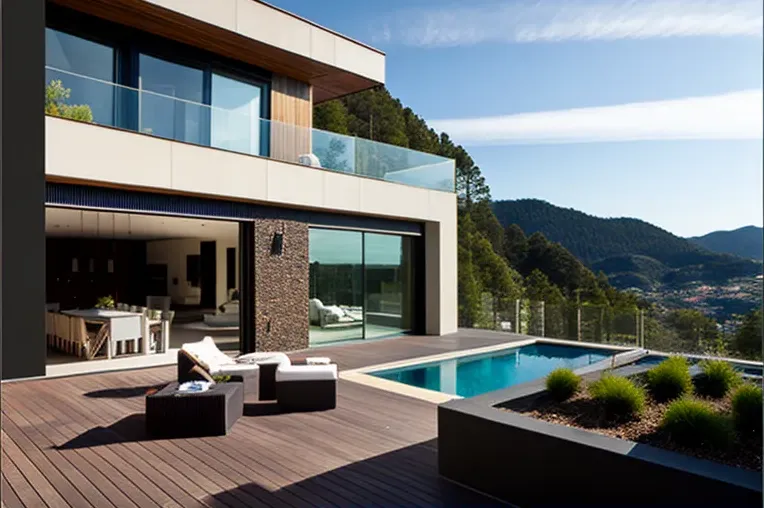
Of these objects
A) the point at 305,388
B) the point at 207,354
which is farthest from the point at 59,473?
the point at 207,354

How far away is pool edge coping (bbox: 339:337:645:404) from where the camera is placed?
765 cm

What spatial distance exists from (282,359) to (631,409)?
4.49 m

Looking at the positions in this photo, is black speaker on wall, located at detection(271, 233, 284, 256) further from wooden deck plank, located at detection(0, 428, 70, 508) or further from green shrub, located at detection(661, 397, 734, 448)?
green shrub, located at detection(661, 397, 734, 448)

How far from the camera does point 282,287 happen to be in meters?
11.4

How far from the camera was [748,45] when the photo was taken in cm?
200

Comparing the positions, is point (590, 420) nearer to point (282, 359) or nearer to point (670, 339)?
point (282, 359)

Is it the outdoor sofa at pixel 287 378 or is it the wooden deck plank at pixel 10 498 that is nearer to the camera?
the wooden deck plank at pixel 10 498

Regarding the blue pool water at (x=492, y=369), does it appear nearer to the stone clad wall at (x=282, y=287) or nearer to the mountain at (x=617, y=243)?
the stone clad wall at (x=282, y=287)

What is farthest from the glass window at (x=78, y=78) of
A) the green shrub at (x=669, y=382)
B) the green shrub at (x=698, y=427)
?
the green shrub at (x=698, y=427)

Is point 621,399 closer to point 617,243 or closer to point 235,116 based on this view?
point 235,116

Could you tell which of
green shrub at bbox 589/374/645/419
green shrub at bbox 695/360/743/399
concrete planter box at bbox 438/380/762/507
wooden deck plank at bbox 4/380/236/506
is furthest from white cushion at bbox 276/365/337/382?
green shrub at bbox 695/360/743/399

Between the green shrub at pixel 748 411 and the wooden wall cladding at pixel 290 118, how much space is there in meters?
9.17

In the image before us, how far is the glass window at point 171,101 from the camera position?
9367 millimetres

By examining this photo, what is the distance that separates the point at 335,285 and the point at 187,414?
724 centimetres
